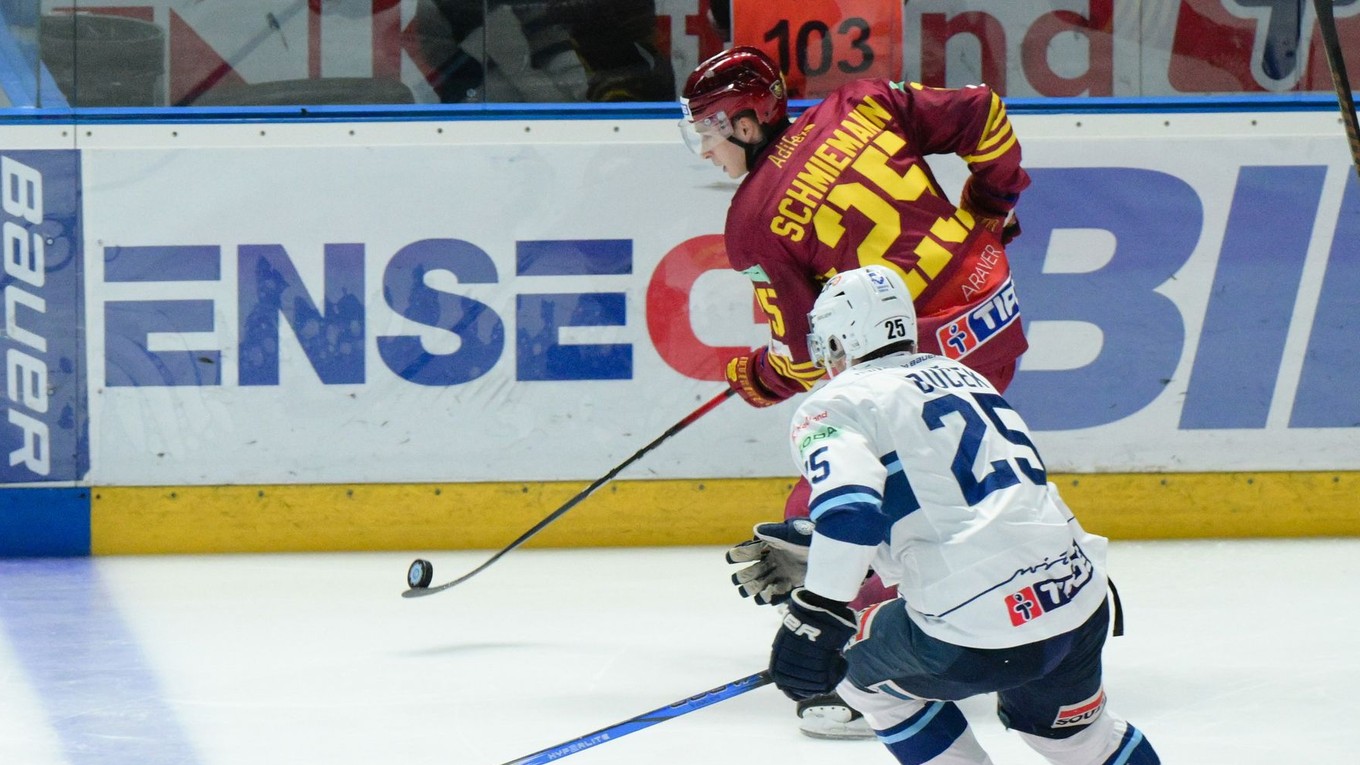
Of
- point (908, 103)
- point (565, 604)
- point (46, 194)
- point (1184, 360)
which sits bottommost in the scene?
point (565, 604)

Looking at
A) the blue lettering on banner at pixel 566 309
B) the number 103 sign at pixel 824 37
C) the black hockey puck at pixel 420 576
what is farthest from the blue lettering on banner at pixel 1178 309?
the black hockey puck at pixel 420 576

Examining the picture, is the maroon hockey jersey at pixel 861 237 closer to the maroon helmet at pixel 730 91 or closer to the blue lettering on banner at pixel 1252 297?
the maroon helmet at pixel 730 91

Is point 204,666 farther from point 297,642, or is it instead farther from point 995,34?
point 995,34

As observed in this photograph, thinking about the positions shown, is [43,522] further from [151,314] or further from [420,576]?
[420,576]

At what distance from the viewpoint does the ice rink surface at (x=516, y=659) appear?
3.09 metres

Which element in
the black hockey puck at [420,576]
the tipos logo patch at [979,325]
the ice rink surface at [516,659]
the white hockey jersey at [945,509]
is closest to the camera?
the white hockey jersey at [945,509]

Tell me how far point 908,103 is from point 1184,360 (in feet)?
6.64

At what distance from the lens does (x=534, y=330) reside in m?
5.13

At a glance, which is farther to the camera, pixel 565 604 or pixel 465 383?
pixel 465 383

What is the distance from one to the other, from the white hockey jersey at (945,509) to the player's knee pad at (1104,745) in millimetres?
209

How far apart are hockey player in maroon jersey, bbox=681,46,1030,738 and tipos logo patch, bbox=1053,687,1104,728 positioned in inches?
35.2

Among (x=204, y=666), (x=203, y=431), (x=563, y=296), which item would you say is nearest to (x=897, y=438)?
(x=204, y=666)

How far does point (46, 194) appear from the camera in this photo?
5.03 m

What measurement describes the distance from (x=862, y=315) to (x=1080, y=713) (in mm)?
657
